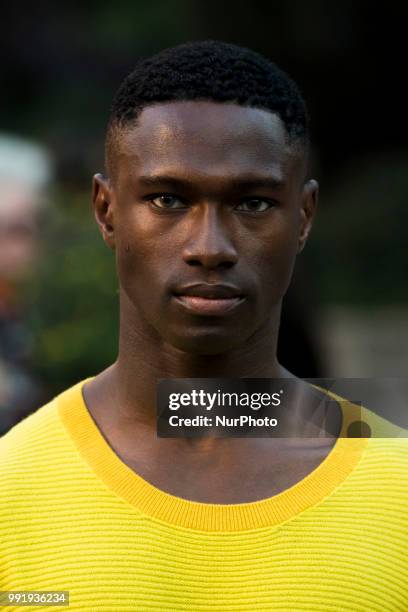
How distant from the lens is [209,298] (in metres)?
3.41

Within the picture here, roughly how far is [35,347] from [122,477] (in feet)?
18.8

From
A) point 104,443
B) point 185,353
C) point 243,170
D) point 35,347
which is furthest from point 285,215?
point 35,347

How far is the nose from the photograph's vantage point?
11.0ft

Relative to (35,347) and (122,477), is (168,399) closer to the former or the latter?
(122,477)

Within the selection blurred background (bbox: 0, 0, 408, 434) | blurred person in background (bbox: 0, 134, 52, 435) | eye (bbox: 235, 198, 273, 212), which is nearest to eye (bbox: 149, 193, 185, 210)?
eye (bbox: 235, 198, 273, 212)

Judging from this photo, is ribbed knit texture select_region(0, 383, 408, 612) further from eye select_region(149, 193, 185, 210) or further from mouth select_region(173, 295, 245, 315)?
eye select_region(149, 193, 185, 210)

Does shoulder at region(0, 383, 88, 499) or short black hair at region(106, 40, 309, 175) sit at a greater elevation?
short black hair at region(106, 40, 309, 175)

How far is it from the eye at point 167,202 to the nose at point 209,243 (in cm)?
6

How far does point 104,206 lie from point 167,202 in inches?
14.6

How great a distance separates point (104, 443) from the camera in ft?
12.0

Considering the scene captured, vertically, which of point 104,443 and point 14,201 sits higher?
→ point 14,201

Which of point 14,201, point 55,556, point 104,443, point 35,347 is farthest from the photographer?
point 35,347

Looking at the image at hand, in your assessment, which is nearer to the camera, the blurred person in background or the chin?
the chin

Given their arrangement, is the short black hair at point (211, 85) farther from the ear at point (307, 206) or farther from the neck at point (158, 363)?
the neck at point (158, 363)
